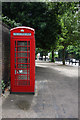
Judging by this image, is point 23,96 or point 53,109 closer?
point 53,109

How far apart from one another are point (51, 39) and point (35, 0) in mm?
3756

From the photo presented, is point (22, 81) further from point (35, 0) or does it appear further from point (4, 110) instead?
point (35, 0)

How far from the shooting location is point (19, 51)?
514cm

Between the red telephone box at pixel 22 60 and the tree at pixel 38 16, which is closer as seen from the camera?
the red telephone box at pixel 22 60

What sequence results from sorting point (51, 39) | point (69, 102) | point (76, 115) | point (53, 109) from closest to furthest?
1. point (76, 115)
2. point (53, 109)
3. point (69, 102)
4. point (51, 39)

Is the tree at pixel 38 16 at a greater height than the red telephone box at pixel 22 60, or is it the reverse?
the tree at pixel 38 16

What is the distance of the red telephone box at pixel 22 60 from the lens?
199 inches

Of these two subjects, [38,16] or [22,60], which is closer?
[22,60]

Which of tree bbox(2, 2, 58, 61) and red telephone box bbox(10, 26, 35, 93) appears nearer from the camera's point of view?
red telephone box bbox(10, 26, 35, 93)

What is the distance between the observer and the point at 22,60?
5277 mm

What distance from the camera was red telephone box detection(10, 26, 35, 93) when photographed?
5066 millimetres

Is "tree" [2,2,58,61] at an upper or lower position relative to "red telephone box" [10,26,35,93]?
upper

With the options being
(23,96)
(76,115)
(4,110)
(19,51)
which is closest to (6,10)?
(19,51)

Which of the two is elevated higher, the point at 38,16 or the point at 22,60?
the point at 38,16
